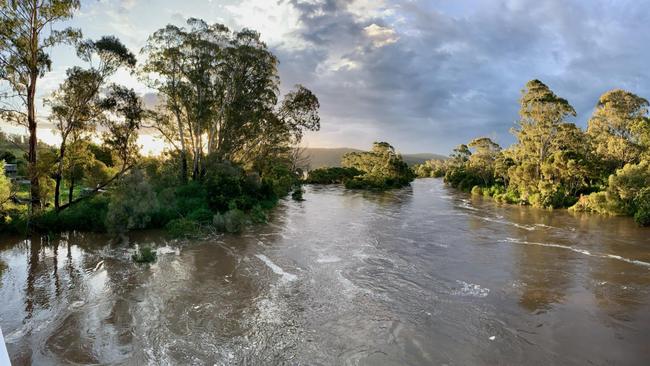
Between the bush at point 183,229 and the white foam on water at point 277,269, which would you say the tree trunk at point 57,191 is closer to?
the bush at point 183,229

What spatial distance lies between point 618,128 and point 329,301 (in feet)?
112

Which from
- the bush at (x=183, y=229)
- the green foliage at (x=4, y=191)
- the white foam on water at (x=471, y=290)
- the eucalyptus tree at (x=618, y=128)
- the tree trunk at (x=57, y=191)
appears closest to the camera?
the white foam on water at (x=471, y=290)

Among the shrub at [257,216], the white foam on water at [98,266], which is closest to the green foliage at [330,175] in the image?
the shrub at [257,216]

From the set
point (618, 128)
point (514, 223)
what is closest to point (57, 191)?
point (514, 223)

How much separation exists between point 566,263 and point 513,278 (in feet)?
10.9

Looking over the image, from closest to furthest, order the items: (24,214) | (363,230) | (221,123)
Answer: (24,214)
(363,230)
(221,123)

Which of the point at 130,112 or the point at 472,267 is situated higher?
the point at 130,112

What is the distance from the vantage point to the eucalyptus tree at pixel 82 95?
672 inches

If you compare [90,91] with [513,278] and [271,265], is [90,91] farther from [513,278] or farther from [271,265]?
[513,278]

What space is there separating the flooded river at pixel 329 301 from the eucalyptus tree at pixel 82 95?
4.59 meters

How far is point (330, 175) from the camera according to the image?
62031 mm

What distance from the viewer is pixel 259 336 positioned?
8305 mm

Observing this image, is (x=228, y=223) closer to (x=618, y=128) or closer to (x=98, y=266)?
(x=98, y=266)

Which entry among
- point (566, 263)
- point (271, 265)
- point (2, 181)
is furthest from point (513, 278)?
point (2, 181)
